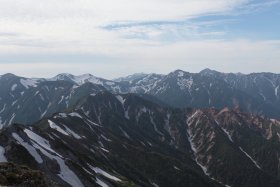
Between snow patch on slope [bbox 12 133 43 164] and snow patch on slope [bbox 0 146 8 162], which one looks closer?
snow patch on slope [bbox 0 146 8 162]

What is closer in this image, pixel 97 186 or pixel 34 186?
pixel 34 186

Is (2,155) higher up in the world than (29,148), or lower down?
higher up

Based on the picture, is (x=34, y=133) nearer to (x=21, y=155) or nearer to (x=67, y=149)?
(x=67, y=149)

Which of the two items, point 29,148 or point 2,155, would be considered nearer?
point 2,155

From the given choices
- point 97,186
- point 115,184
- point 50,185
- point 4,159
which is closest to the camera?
point 50,185

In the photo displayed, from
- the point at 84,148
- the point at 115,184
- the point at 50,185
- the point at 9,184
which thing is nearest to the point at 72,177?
the point at 115,184

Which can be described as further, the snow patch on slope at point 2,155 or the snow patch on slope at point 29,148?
the snow patch on slope at point 29,148

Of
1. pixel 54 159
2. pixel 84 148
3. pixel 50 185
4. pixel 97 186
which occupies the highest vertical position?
pixel 50 185

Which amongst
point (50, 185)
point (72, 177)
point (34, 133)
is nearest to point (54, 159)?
point (72, 177)

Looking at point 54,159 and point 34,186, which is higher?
point 34,186

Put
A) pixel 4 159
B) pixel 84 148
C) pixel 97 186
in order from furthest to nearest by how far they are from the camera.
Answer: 1. pixel 84 148
2. pixel 97 186
3. pixel 4 159

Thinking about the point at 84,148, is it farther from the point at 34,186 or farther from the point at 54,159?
the point at 34,186
